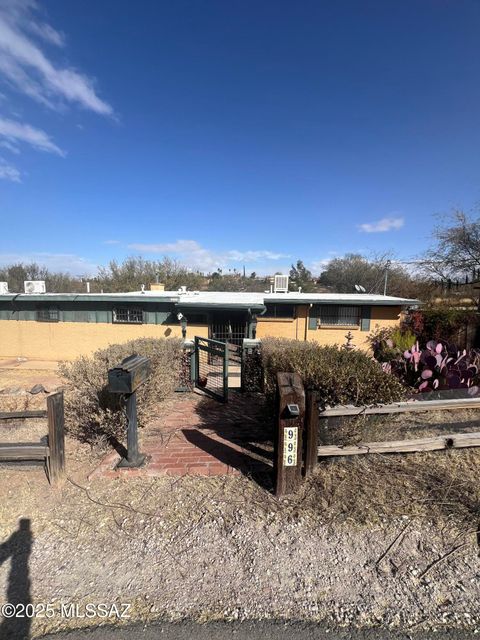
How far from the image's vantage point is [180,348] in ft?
22.1

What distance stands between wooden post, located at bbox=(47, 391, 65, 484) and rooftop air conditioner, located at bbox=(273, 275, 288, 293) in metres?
13.3

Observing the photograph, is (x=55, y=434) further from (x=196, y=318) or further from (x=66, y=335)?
(x=66, y=335)

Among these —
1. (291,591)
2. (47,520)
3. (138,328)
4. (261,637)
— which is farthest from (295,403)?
(138,328)

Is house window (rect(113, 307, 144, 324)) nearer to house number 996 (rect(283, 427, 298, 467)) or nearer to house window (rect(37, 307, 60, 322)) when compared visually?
house window (rect(37, 307, 60, 322))

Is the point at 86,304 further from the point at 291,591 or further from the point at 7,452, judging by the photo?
the point at 291,591

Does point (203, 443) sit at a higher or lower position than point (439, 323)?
lower

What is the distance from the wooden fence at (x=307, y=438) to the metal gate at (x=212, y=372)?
113 inches

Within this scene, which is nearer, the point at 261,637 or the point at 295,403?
the point at 261,637

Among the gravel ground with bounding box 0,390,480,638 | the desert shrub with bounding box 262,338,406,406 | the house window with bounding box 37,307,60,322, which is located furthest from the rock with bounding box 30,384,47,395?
the desert shrub with bounding box 262,338,406,406

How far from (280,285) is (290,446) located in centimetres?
1332

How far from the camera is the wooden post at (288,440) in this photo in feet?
8.93

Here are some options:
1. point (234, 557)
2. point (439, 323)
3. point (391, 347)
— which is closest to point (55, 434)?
point (234, 557)

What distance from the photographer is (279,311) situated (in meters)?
12.8

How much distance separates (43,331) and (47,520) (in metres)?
12.4
